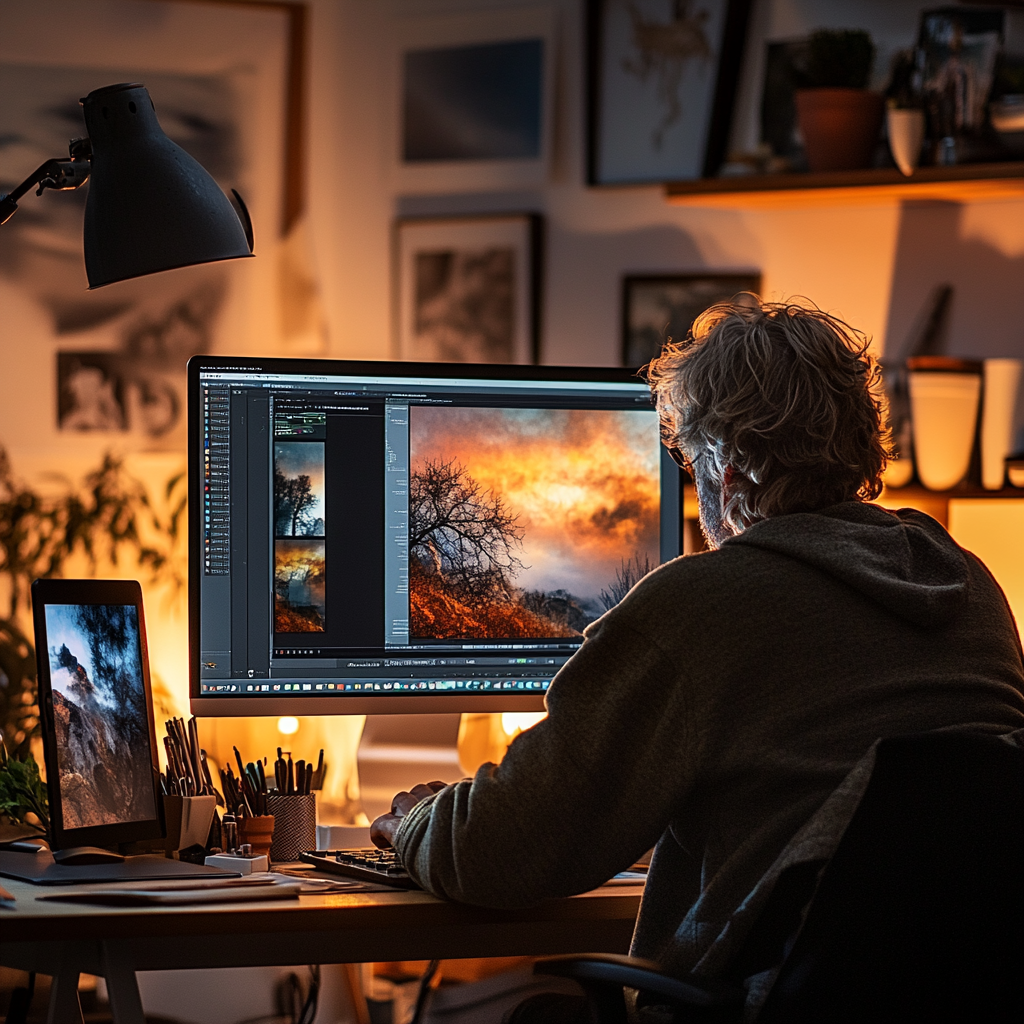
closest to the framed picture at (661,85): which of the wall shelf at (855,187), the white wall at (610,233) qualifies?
the white wall at (610,233)

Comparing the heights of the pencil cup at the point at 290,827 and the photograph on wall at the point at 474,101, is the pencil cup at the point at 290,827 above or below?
below

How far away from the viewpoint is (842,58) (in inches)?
97.3

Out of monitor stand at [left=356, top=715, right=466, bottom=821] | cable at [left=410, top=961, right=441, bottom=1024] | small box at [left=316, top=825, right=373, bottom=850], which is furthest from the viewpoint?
cable at [left=410, top=961, right=441, bottom=1024]

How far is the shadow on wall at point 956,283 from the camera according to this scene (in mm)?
2537

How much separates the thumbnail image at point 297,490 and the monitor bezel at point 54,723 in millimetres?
198

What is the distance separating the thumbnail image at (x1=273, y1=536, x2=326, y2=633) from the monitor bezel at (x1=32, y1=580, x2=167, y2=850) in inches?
6.7

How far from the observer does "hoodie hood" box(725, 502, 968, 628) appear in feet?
3.96

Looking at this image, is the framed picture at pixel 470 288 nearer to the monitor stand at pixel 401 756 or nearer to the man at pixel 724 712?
the monitor stand at pixel 401 756

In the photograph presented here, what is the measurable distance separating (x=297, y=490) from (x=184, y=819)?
0.41 m

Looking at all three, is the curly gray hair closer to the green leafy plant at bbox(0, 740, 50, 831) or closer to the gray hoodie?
the gray hoodie

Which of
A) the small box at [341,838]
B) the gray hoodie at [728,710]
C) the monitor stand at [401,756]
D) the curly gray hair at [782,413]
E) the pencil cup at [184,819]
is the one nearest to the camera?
the gray hoodie at [728,710]

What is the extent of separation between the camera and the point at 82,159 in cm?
156

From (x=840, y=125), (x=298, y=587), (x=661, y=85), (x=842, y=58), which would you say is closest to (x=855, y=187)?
(x=840, y=125)

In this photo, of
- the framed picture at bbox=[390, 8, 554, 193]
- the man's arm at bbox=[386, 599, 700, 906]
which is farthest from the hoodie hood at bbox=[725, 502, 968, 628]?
the framed picture at bbox=[390, 8, 554, 193]
